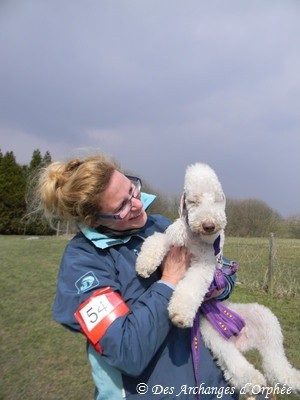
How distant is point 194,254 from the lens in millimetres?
2180

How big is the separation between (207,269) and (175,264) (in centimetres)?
21

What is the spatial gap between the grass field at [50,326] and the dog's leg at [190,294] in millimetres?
1351

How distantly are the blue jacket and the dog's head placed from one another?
Answer: 0.38 meters

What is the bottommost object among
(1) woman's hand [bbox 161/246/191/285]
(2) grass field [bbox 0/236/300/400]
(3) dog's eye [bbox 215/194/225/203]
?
(2) grass field [bbox 0/236/300/400]

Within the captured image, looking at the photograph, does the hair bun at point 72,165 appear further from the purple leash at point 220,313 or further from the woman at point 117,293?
the purple leash at point 220,313

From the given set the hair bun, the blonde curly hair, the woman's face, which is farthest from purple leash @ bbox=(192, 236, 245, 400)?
the hair bun

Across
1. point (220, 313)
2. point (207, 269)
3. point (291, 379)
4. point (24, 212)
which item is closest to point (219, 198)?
point (207, 269)

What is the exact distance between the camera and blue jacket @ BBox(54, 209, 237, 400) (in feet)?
5.25

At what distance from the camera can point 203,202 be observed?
2152 mm

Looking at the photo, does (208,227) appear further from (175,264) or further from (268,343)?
(268,343)

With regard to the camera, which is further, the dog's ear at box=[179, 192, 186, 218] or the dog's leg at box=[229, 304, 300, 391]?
the dog's leg at box=[229, 304, 300, 391]

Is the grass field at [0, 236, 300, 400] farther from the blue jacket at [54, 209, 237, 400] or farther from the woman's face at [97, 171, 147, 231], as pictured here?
the woman's face at [97, 171, 147, 231]

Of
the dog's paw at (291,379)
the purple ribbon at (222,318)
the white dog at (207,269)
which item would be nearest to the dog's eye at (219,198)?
the white dog at (207,269)

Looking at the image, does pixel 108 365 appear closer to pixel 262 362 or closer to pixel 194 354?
pixel 194 354
